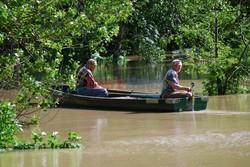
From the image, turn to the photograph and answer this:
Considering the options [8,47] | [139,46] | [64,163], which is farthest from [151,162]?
[139,46]

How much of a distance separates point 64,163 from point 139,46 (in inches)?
898

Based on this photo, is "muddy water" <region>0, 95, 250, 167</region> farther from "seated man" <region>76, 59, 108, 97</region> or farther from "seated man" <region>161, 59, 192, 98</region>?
"seated man" <region>76, 59, 108, 97</region>

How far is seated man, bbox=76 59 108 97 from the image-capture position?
17789mm

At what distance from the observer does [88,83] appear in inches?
715

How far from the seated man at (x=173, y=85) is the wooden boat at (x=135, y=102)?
242 mm

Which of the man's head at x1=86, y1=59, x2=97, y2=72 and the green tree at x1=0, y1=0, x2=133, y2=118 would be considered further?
the man's head at x1=86, y1=59, x2=97, y2=72

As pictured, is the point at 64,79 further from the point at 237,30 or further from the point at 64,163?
the point at 237,30

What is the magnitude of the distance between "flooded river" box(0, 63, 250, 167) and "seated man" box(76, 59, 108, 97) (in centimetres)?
83

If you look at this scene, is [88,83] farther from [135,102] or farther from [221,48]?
[221,48]

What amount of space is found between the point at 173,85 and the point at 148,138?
470cm

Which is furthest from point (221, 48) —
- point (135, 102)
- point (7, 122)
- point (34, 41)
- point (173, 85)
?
point (7, 122)

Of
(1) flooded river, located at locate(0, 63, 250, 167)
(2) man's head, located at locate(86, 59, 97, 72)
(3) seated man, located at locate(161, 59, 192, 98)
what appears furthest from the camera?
(2) man's head, located at locate(86, 59, 97, 72)

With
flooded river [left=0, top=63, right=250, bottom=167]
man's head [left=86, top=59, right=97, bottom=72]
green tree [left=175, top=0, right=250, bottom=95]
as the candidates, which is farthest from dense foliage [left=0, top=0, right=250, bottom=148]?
flooded river [left=0, top=63, right=250, bottom=167]

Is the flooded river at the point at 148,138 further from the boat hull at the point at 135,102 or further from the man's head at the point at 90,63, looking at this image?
the man's head at the point at 90,63
